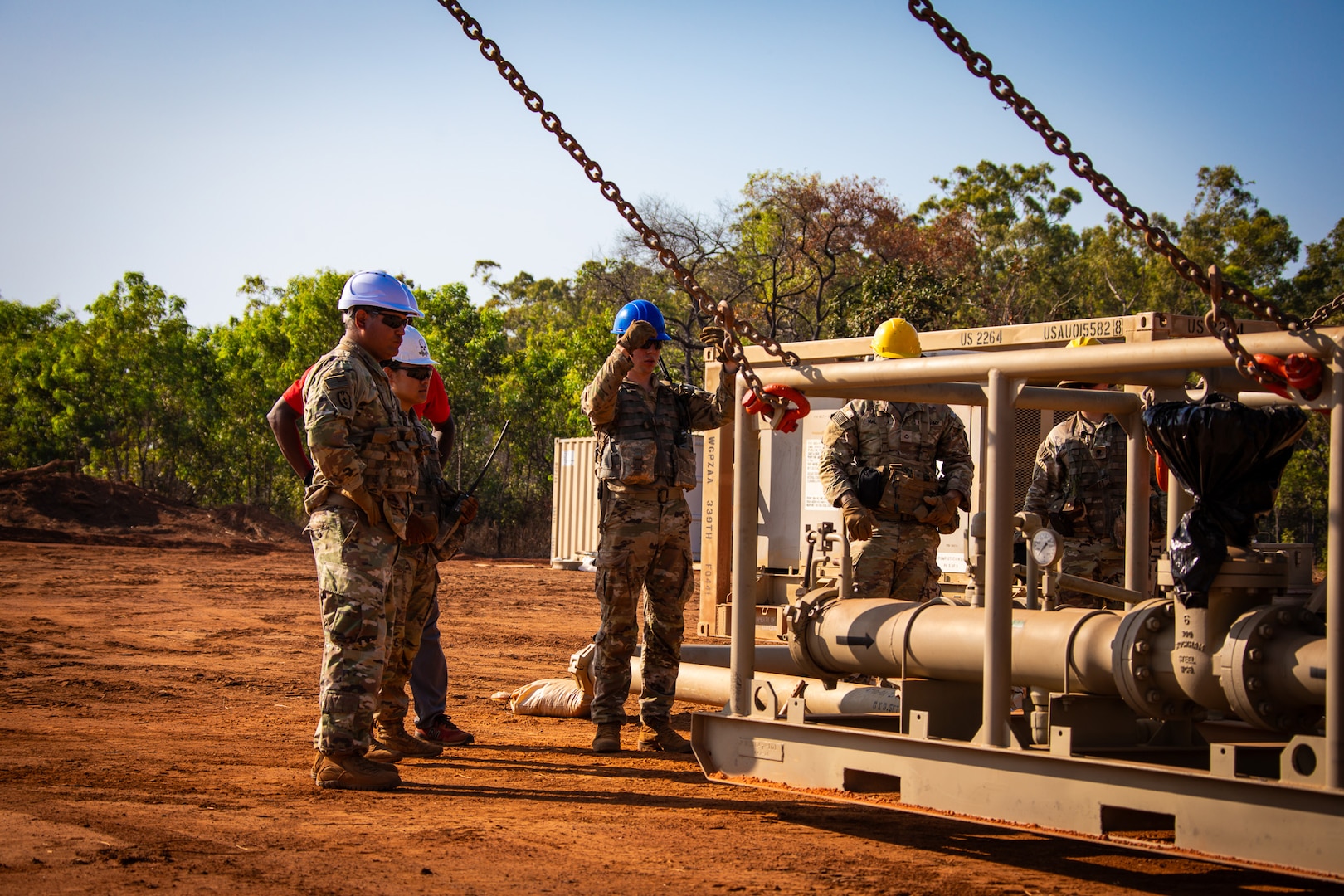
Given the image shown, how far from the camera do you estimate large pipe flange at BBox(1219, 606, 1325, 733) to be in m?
3.72

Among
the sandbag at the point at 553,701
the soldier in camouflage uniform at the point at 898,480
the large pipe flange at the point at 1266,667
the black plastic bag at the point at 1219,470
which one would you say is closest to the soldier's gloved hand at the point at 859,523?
the soldier in camouflage uniform at the point at 898,480

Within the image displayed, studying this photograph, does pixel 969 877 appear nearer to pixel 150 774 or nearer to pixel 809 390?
pixel 809 390

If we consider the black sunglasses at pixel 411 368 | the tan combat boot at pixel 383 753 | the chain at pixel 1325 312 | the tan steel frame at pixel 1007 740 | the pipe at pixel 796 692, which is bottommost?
the tan combat boot at pixel 383 753

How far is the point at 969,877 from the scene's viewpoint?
4.30 m

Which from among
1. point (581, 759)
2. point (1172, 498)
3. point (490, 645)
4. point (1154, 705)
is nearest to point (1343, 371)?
point (1154, 705)

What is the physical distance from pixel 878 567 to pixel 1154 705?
9.99 ft

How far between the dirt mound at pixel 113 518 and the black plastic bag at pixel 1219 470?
22915 millimetres

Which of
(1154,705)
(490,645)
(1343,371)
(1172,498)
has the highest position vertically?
(1343,371)

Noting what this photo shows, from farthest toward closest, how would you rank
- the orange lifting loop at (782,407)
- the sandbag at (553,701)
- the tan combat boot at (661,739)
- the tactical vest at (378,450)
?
the sandbag at (553,701) → the tan combat boot at (661,739) → the tactical vest at (378,450) → the orange lifting loop at (782,407)

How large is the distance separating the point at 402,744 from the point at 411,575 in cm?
90

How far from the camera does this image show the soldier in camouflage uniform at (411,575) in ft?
20.7

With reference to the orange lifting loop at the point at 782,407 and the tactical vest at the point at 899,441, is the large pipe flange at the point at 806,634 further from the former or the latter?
the tactical vest at the point at 899,441

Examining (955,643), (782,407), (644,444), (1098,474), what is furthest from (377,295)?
(1098,474)

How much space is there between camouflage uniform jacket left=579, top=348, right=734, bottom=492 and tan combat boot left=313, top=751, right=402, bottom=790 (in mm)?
1889
